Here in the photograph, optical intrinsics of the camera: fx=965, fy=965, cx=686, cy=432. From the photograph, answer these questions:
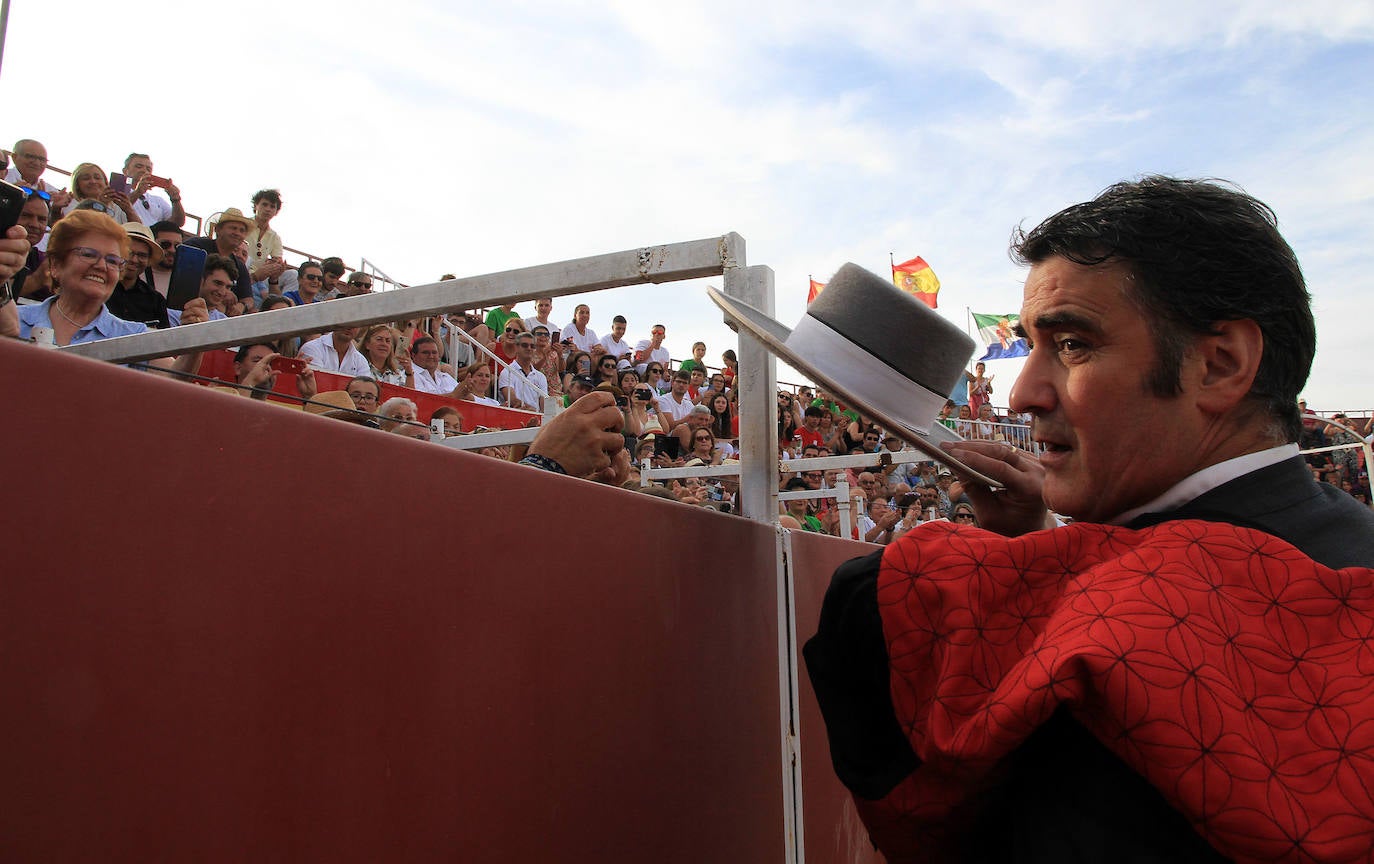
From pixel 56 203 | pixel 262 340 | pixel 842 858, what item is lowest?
pixel 842 858

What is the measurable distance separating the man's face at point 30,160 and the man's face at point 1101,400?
7.00 metres

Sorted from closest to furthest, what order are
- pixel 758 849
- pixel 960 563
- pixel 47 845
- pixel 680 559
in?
1. pixel 47 845
2. pixel 960 563
3. pixel 680 559
4. pixel 758 849

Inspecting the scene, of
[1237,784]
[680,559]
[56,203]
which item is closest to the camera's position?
[1237,784]

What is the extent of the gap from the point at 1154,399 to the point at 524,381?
769 cm

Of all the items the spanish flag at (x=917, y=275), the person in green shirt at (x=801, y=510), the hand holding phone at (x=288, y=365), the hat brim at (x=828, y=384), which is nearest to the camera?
the hat brim at (x=828, y=384)

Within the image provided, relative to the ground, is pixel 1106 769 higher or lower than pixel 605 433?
lower

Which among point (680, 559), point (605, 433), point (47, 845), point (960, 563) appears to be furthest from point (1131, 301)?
point (47, 845)

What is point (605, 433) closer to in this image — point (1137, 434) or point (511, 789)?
point (511, 789)

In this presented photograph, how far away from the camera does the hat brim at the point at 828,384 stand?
1548 mm

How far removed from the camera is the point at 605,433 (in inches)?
73.5

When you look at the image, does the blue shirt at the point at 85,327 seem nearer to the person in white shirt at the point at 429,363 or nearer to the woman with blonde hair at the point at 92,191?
the woman with blonde hair at the point at 92,191

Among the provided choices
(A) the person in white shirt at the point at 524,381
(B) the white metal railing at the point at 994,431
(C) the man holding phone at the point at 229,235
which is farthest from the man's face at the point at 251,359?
(B) the white metal railing at the point at 994,431

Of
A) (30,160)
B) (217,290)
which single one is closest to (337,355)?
(217,290)

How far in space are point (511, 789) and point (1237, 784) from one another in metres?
0.71
